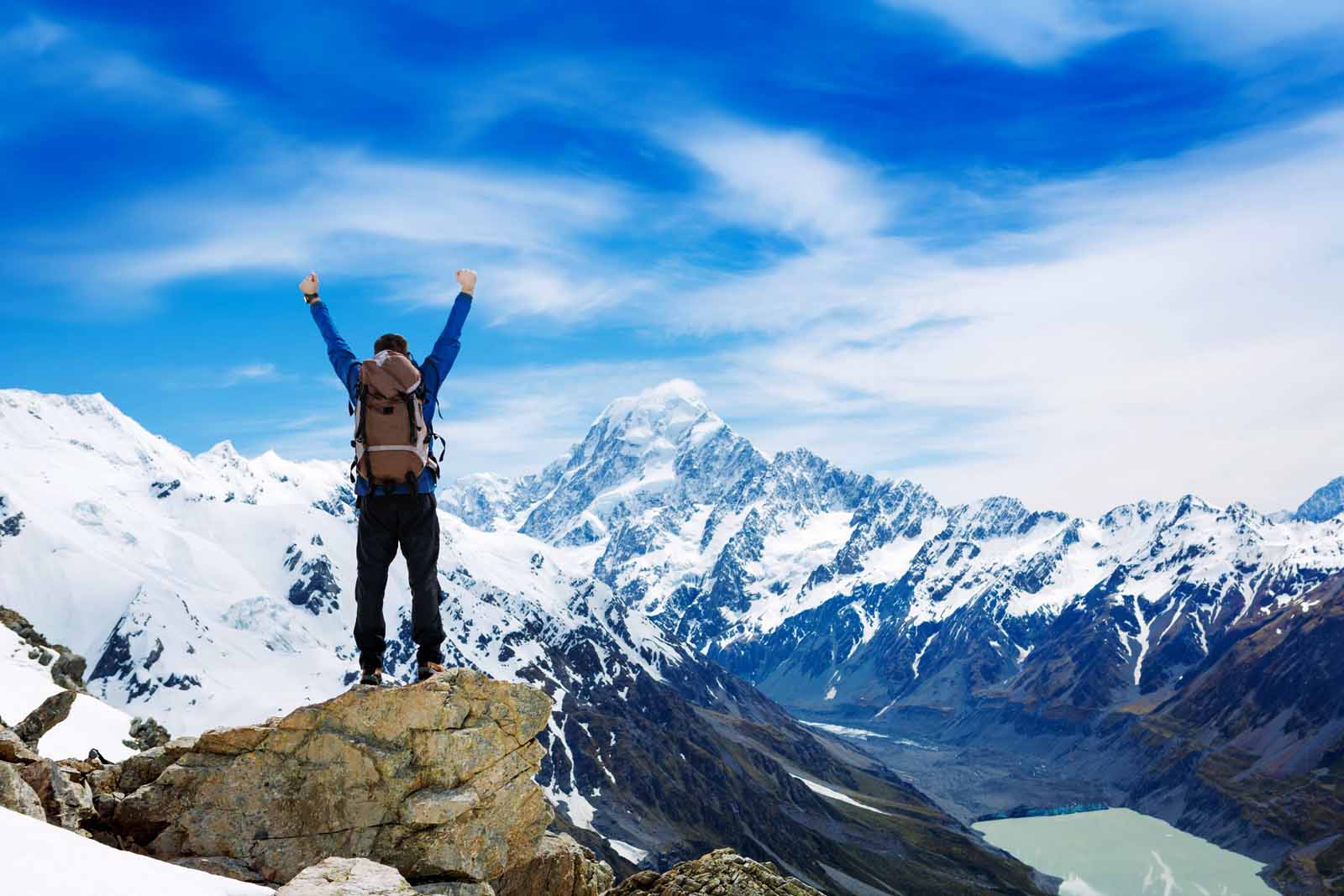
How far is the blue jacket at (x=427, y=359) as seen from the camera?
1577 centimetres

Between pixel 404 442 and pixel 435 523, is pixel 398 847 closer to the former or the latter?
pixel 435 523

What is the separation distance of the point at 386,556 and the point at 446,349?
3380 millimetres

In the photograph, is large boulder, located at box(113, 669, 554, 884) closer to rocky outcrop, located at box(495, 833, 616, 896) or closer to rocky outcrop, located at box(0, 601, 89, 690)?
rocky outcrop, located at box(495, 833, 616, 896)

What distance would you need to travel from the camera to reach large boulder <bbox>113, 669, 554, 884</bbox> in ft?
49.1

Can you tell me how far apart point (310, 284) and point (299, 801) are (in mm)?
8041

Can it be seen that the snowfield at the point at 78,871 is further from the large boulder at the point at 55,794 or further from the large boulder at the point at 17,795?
the large boulder at the point at 55,794

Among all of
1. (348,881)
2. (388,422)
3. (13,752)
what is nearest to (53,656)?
(13,752)

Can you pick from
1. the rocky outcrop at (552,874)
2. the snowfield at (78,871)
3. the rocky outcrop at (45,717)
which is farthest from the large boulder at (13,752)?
the rocky outcrop at (552,874)

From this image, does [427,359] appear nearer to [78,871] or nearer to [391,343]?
[391,343]

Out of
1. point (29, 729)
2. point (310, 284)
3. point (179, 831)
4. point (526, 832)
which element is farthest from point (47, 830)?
point (29, 729)

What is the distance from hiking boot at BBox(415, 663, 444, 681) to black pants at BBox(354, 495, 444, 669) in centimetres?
48

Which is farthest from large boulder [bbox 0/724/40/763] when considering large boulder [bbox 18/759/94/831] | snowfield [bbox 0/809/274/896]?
snowfield [bbox 0/809/274/896]

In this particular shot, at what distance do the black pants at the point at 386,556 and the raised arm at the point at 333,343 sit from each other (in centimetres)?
182

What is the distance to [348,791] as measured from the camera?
50.3 feet
